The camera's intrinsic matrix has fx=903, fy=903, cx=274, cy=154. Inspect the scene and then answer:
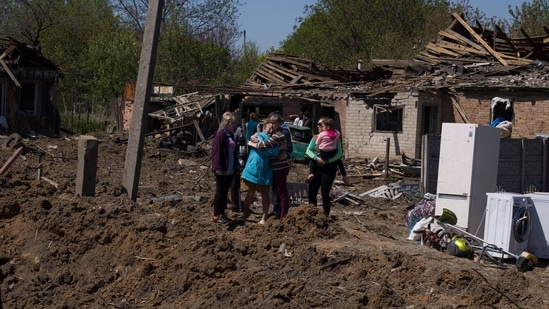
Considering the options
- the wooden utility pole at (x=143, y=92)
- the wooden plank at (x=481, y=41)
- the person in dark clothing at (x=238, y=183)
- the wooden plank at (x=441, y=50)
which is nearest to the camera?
the wooden utility pole at (x=143, y=92)

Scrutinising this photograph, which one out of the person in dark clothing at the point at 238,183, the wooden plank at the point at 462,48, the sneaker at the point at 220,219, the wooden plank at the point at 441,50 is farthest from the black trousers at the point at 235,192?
the wooden plank at the point at 441,50

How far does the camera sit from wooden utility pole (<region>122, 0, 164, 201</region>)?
12599 mm

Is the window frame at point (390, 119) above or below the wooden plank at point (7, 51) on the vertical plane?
below

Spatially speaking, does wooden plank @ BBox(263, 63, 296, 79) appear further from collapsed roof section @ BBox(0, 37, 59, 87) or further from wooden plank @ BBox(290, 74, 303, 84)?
collapsed roof section @ BBox(0, 37, 59, 87)

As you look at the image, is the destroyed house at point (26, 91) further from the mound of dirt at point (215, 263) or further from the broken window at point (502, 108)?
the mound of dirt at point (215, 263)

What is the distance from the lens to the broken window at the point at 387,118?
1187 inches

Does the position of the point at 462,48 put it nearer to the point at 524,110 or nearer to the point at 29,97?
the point at 524,110

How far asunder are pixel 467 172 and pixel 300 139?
17.4m

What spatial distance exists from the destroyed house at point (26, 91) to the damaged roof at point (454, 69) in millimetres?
7445

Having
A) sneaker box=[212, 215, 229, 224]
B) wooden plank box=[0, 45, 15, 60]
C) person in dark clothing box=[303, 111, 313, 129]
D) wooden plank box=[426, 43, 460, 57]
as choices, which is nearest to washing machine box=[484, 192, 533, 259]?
sneaker box=[212, 215, 229, 224]

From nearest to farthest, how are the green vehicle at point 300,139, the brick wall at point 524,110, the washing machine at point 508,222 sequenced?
the washing machine at point 508,222 < the brick wall at point 524,110 < the green vehicle at point 300,139

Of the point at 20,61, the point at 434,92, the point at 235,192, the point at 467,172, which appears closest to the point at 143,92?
the point at 235,192

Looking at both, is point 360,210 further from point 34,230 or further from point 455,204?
point 34,230

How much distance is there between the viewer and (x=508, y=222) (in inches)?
409
